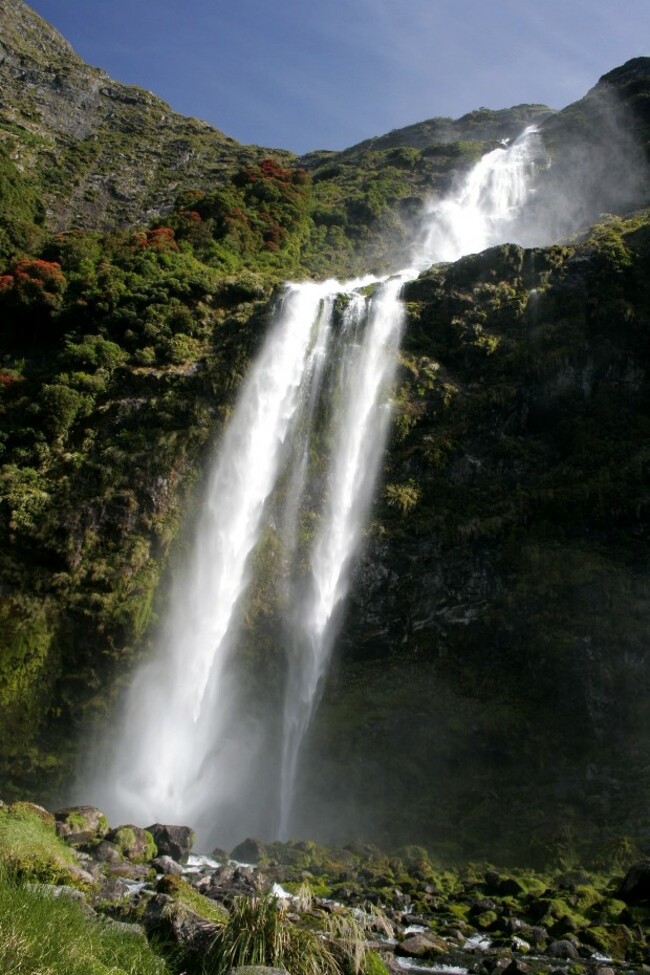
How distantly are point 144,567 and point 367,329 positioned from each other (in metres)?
13.0

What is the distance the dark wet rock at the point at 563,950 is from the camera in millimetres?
11016

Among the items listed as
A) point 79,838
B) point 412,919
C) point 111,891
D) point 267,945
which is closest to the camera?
point 267,945

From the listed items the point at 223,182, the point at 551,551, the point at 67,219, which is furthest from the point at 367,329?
the point at 223,182

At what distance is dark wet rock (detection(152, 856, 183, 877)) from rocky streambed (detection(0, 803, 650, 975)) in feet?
0.13

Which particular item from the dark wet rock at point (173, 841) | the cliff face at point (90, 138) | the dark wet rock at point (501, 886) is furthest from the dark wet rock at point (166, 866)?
the cliff face at point (90, 138)

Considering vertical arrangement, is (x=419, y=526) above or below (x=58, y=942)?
above

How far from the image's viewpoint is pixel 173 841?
53.2ft

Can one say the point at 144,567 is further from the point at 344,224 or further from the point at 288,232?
the point at 344,224

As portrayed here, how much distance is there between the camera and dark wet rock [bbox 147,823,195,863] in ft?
52.6

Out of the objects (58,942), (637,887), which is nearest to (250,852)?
(637,887)

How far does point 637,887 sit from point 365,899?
4816mm

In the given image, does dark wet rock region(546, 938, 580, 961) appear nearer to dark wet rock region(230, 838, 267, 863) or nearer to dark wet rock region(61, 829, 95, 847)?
A: dark wet rock region(230, 838, 267, 863)

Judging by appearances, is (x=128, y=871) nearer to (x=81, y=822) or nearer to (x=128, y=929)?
(x=81, y=822)

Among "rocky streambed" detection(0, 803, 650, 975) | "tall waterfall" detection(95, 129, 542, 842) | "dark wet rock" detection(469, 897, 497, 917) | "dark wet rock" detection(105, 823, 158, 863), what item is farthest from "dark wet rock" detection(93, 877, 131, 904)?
"tall waterfall" detection(95, 129, 542, 842)
